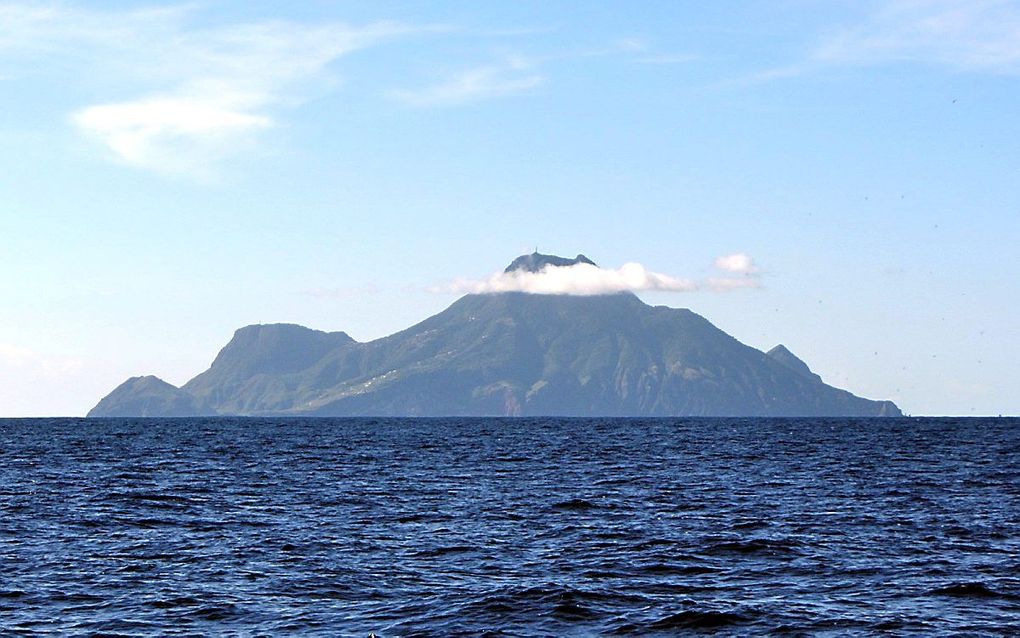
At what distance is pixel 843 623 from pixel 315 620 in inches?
506

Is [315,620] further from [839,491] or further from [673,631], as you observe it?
[839,491]

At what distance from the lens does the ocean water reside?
1150 inches

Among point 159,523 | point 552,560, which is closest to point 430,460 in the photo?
point 159,523

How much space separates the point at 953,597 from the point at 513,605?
12.0 metres

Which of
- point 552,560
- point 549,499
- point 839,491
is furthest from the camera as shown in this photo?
point 839,491

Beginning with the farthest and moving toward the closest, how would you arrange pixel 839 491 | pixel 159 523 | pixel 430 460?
pixel 430 460 < pixel 839 491 < pixel 159 523

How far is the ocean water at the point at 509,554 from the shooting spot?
95.8 feet

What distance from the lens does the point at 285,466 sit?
89.6 metres

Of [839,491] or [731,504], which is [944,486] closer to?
[839,491]

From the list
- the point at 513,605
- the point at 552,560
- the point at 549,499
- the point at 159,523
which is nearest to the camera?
the point at 513,605

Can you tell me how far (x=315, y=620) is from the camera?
29.0 m

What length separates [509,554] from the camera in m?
39.1

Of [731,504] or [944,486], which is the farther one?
[944,486]

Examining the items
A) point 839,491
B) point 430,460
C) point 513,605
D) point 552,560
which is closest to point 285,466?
point 430,460
